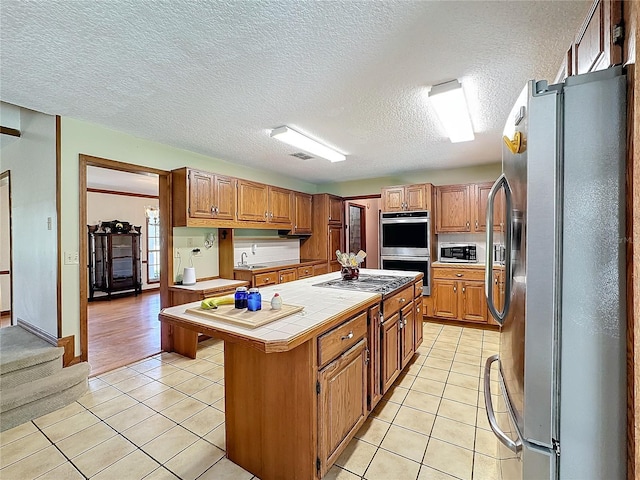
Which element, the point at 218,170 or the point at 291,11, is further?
the point at 218,170

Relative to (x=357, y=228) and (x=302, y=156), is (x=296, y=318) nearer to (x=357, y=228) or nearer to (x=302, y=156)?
(x=302, y=156)

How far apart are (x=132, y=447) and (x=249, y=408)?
0.93 m

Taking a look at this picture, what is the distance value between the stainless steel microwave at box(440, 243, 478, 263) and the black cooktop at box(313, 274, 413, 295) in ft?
6.97

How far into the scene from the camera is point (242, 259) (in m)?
4.49

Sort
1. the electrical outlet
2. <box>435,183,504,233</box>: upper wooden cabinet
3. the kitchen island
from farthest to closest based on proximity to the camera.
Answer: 1. <box>435,183,504,233</box>: upper wooden cabinet
2. the electrical outlet
3. the kitchen island

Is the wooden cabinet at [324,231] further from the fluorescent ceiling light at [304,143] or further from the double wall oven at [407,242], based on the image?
the fluorescent ceiling light at [304,143]

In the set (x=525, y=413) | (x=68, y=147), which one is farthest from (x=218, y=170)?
(x=525, y=413)

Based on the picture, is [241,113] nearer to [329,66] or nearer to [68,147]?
[329,66]

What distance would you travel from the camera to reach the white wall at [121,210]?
640 centimetres

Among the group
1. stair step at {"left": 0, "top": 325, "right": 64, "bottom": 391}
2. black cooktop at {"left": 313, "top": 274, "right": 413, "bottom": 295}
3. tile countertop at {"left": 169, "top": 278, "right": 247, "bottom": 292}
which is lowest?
stair step at {"left": 0, "top": 325, "right": 64, "bottom": 391}

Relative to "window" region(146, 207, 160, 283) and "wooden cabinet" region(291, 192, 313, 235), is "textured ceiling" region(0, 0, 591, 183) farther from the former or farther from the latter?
"window" region(146, 207, 160, 283)

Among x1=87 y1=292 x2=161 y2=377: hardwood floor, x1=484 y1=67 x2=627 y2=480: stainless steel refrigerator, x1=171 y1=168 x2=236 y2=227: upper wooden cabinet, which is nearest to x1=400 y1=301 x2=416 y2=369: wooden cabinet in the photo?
x1=484 y1=67 x2=627 y2=480: stainless steel refrigerator

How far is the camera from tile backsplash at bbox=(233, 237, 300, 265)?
4.46 meters

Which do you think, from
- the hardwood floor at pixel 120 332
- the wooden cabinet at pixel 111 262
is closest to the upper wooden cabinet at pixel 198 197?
the hardwood floor at pixel 120 332
